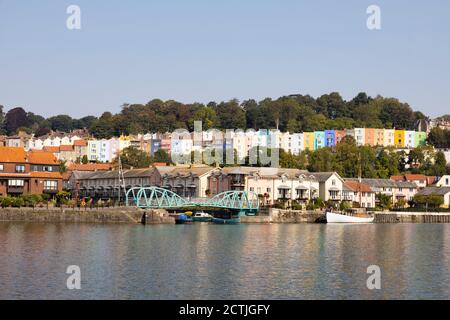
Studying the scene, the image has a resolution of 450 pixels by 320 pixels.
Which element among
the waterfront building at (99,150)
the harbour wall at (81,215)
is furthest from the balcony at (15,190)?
the waterfront building at (99,150)

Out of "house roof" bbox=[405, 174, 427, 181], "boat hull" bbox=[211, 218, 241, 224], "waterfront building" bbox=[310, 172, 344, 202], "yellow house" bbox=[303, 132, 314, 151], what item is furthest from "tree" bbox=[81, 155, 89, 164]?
"boat hull" bbox=[211, 218, 241, 224]

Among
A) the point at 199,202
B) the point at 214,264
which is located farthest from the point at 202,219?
the point at 214,264

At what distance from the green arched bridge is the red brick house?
8.84 metres

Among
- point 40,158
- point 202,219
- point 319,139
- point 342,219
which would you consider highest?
point 319,139

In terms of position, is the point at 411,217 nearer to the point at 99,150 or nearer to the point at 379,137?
the point at 379,137

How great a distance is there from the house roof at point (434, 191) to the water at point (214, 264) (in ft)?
164

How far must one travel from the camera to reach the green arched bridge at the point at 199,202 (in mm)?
86075

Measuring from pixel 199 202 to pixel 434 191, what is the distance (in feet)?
145

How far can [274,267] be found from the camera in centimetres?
4500

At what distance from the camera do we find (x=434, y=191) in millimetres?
120500

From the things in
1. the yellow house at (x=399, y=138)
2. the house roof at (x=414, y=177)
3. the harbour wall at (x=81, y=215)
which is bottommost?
the harbour wall at (x=81, y=215)

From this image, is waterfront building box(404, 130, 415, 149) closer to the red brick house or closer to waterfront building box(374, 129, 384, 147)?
waterfront building box(374, 129, 384, 147)

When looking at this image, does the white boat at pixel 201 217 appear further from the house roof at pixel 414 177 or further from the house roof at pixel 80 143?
the house roof at pixel 80 143
